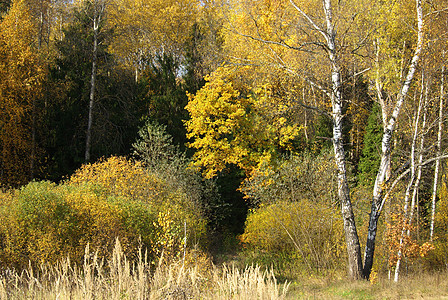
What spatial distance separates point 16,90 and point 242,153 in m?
9.16

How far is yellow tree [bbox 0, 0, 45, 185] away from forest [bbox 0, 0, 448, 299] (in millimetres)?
76

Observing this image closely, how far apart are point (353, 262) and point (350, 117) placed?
45.6 ft

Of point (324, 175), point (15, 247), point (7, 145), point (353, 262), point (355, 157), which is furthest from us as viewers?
point (355, 157)

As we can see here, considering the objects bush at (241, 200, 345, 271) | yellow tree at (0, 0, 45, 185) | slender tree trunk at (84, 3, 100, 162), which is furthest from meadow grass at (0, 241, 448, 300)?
yellow tree at (0, 0, 45, 185)

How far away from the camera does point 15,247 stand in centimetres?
925

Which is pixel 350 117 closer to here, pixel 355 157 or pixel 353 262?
pixel 355 157

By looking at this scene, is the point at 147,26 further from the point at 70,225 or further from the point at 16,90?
the point at 70,225

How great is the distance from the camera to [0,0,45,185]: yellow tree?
1552cm

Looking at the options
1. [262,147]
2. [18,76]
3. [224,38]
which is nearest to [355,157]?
[262,147]

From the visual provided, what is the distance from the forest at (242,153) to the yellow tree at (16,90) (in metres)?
0.08

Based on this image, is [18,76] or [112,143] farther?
[112,143]

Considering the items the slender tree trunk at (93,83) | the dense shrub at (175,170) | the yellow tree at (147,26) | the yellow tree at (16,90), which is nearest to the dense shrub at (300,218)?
the dense shrub at (175,170)

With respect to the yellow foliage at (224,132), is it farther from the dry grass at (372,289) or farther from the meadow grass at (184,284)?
the dry grass at (372,289)

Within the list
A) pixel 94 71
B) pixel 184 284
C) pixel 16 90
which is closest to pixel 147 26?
pixel 94 71
